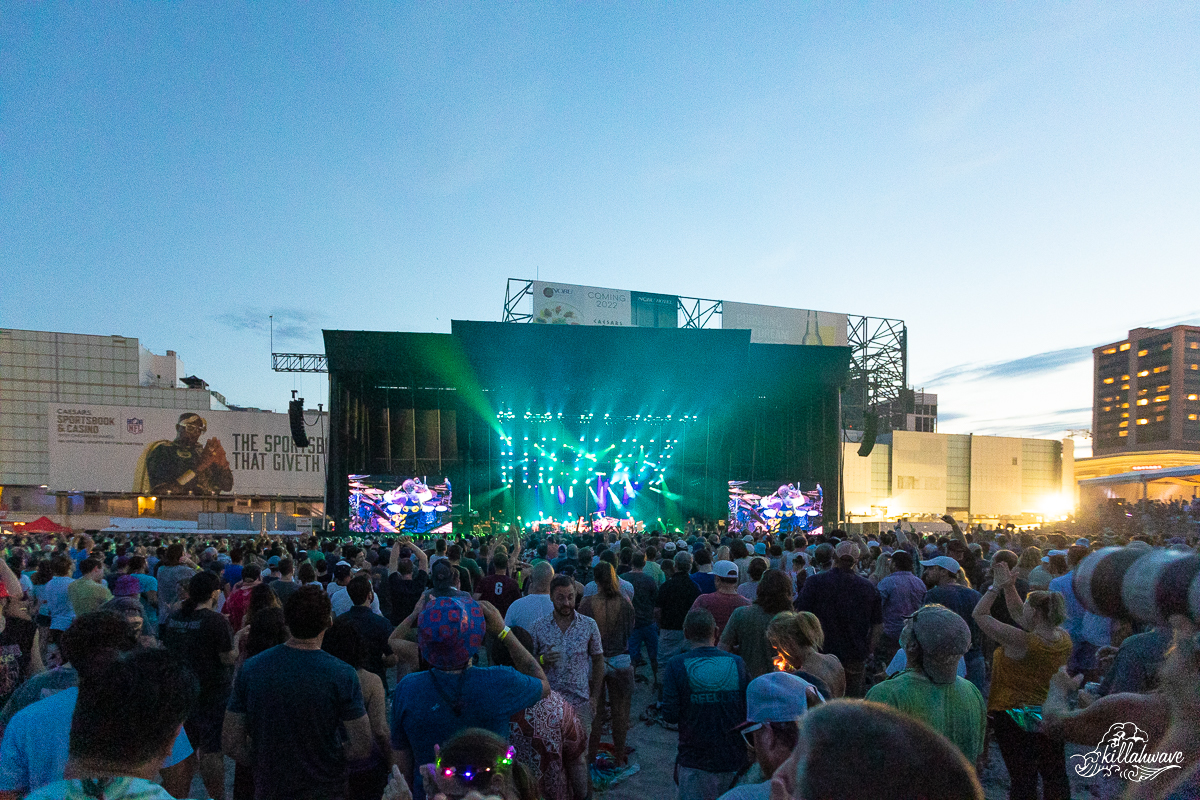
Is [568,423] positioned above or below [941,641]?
above

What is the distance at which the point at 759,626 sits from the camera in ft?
13.1

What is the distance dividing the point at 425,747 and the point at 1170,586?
83.7 inches

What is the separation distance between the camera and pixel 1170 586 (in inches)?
66.1

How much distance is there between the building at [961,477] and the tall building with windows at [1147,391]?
2993 inches

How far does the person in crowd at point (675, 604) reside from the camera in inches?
226

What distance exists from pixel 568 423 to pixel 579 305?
4.51 meters

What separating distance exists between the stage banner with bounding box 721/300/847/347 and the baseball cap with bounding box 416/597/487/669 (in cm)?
2841

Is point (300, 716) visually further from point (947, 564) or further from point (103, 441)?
point (103, 441)

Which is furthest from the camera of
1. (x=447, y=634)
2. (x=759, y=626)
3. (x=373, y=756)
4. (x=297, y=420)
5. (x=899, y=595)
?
(x=297, y=420)

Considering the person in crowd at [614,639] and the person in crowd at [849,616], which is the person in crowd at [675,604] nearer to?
the person in crowd at [614,639]

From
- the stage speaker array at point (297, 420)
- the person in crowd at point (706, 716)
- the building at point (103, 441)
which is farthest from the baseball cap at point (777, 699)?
the building at point (103, 441)

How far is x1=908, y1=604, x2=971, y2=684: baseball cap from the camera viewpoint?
2.35 metres

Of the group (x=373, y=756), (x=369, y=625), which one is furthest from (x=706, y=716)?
(x=369, y=625)

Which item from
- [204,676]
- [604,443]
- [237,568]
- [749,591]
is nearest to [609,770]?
[749,591]
